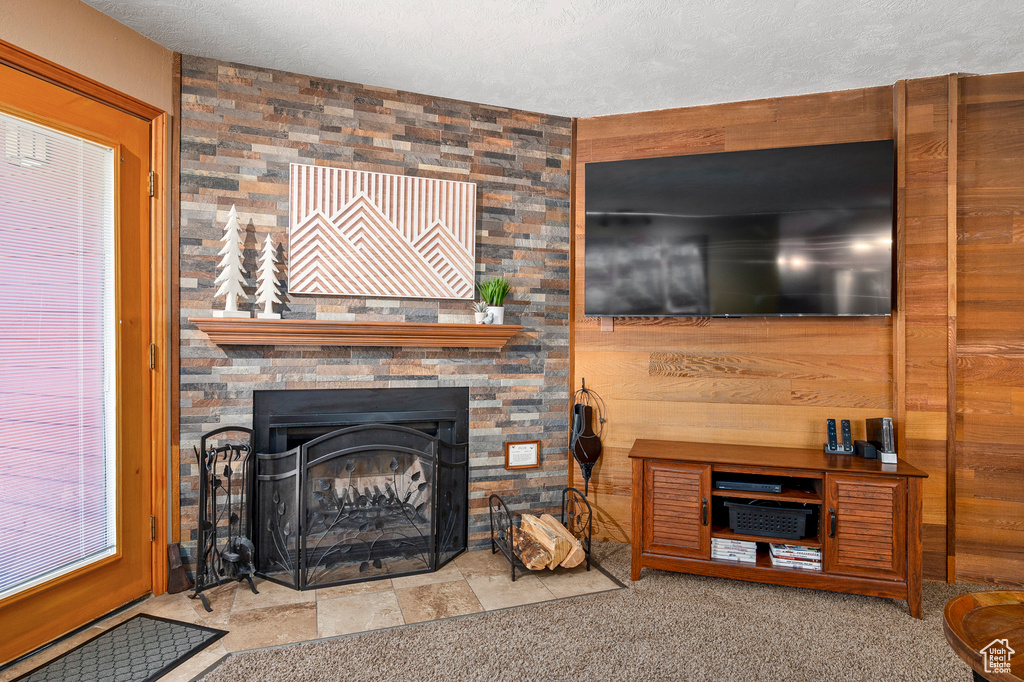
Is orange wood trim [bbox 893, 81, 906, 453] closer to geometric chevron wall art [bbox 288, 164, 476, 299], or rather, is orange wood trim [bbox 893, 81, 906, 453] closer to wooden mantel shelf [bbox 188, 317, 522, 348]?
wooden mantel shelf [bbox 188, 317, 522, 348]

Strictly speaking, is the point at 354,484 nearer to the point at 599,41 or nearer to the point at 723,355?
the point at 723,355

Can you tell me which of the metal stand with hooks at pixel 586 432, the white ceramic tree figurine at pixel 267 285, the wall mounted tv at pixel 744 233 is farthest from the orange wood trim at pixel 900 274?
the white ceramic tree figurine at pixel 267 285

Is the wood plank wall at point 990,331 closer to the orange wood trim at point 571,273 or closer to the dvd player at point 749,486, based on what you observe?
the dvd player at point 749,486

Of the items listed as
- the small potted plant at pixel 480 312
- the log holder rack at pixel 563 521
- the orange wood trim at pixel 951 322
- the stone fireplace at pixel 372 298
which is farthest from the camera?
the small potted plant at pixel 480 312

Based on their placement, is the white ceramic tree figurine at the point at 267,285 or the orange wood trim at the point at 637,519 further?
the orange wood trim at the point at 637,519

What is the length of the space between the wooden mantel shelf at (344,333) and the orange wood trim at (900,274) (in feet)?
6.26

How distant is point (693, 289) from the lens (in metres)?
2.79

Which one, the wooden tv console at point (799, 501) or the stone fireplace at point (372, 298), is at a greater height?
the stone fireplace at point (372, 298)

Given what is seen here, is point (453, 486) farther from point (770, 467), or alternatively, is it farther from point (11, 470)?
point (11, 470)

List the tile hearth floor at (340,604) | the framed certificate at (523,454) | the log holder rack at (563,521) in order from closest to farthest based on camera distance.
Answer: the tile hearth floor at (340,604)
the log holder rack at (563,521)
the framed certificate at (523,454)

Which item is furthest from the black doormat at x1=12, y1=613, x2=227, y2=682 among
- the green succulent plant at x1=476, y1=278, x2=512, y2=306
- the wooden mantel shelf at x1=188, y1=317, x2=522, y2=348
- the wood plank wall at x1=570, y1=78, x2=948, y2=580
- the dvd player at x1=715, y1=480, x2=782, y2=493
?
the dvd player at x1=715, y1=480, x2=782, y2=493

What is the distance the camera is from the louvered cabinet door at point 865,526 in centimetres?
228

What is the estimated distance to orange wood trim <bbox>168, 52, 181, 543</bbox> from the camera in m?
2.40

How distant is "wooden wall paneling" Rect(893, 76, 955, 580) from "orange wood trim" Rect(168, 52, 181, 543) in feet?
11.4
